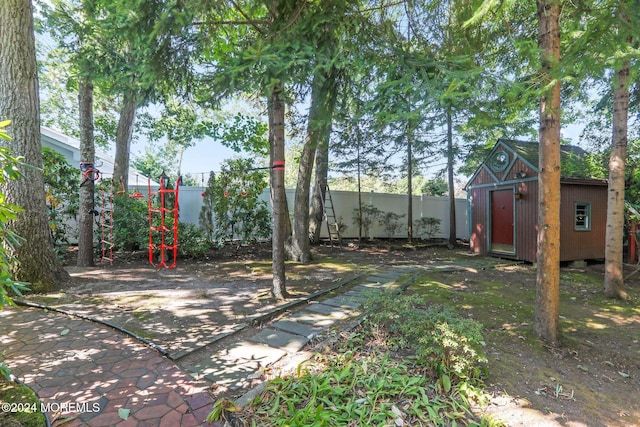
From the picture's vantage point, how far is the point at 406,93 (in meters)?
3.39

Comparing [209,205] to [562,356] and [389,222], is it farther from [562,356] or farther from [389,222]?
[562,356]

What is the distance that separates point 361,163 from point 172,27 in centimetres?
849

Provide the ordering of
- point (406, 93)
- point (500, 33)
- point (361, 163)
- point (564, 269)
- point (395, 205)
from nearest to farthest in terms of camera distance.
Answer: point (406, 93), point (500, 33), point (564, 269), point (361, 163), point (395, 205)

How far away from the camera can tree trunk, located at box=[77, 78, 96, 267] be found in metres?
6.00

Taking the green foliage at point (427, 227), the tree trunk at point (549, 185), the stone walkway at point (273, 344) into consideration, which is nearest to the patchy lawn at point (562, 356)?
the tree trunk at point (549, 185)

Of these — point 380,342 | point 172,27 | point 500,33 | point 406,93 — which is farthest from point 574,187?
point 172,27

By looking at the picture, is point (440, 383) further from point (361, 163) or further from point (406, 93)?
point (361, 163)

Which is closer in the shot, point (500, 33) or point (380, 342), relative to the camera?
point (380, 342)

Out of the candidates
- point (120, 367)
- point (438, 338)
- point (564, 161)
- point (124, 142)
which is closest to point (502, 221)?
point (564, 161)

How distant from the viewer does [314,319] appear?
355cm

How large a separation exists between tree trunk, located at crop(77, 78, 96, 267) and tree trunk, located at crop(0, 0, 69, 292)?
1654 millimetres

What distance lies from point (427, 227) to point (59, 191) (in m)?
12.0

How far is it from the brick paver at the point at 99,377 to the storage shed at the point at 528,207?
830cm

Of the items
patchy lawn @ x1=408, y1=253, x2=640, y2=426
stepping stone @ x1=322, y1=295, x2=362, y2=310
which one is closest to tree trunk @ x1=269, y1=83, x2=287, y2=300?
stepping stone @ x1=322, y1=295, x2=362, y2=310
